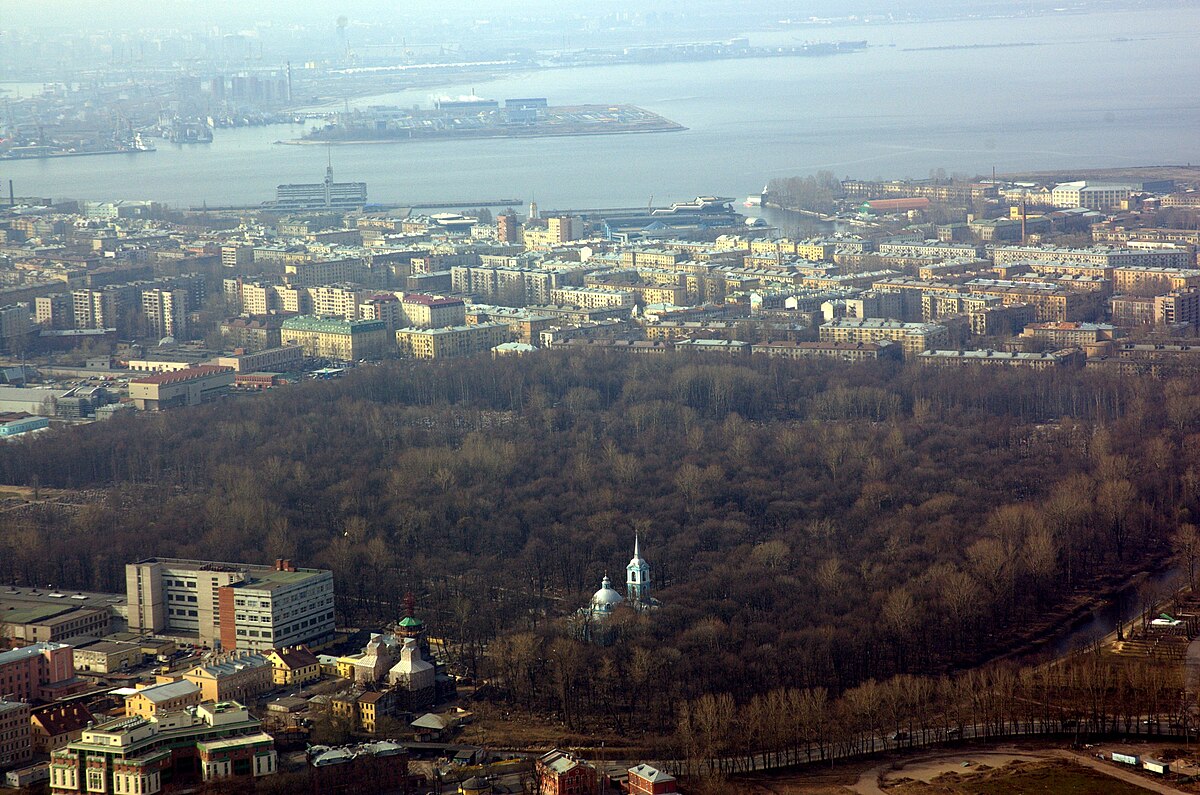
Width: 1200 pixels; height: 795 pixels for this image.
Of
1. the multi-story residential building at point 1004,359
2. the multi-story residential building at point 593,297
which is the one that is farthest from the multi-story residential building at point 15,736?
the multi-story residential building at point 593,297

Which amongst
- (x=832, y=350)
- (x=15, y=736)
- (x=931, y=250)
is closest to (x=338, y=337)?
(x=832, y=350)

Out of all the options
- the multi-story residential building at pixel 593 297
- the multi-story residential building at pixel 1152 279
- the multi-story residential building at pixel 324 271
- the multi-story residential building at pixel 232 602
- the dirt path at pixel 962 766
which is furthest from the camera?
the multi-story residential building at pixel 324 271

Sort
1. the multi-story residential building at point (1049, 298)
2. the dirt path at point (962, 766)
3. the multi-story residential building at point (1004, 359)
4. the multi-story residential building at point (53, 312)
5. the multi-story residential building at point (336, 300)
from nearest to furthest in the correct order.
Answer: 1. the dirt path at point (962, 766)
2. the multi-story residential building at point (1004, 359)
3. the multi-story residential building at point (1049, 298)
4. the multi-story residential building at point (53, 312)
5. the multi-story residential building at point (336, 300)

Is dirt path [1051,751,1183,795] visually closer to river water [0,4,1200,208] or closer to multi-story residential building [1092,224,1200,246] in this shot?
multi-story residential building [1092,224,1200,246]

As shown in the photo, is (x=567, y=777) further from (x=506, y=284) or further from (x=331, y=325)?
(x=506, y=284)

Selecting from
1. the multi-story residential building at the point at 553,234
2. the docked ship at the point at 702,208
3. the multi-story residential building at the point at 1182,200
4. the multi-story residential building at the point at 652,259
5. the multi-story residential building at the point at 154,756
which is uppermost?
the multi-story residential building at the point at 1182,200

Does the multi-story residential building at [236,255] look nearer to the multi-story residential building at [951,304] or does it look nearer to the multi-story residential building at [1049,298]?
the multi-story residential building at [951,304]

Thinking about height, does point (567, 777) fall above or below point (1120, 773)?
above

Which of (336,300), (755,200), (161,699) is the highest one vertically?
(755,200)
